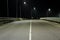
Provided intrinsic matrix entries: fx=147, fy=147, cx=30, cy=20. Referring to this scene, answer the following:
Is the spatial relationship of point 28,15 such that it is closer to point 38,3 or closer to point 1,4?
point 38,3

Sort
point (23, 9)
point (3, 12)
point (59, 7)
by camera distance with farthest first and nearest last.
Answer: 1. point (59, 7)
2. point (23, 9)
3. point (3, 12)

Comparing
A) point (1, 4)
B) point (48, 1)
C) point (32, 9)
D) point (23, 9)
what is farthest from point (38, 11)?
point (1, 4)

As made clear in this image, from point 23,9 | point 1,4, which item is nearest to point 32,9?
point 23,9

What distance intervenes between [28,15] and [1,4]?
3764cm

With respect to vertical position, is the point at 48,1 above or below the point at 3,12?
above

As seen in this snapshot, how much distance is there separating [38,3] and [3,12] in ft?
146

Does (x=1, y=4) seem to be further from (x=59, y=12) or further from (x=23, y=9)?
(x=59, y=12)

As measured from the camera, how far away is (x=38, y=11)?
9900 cm

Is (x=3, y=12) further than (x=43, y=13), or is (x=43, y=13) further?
(x=43, y=13)

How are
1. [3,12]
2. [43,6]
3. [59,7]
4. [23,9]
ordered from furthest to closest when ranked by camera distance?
[43,6], [59,7], [23,9], [3,12]

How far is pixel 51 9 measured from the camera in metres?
98.2

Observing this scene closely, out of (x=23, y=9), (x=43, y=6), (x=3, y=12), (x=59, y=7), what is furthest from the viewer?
(x=43, y=6)

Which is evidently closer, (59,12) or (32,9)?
(59,12)

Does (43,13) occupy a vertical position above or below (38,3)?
below
